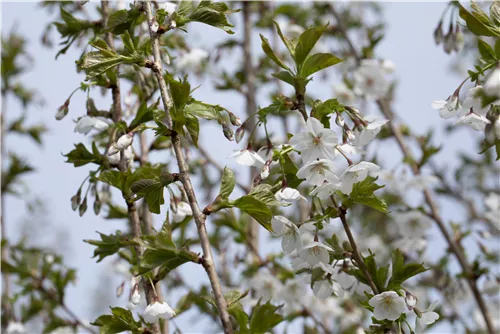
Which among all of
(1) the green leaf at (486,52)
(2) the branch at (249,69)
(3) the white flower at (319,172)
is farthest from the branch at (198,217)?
(2) the branch at (249,69)

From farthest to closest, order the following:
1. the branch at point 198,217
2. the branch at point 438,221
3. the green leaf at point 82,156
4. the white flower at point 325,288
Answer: the branch at point 438,221
the green leaf at point 82,156
the white flower at point 325,288
the branch at point 198,217

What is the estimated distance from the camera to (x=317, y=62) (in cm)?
162

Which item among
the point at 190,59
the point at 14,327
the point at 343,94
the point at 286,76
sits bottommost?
the point at 14,327

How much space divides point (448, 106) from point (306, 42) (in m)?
0.47

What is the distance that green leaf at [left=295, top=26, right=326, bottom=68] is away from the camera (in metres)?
1.58

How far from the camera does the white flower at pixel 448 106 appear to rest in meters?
1.69

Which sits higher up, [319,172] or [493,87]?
[493,87]

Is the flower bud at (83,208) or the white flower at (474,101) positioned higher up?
the white flower at (474,101)

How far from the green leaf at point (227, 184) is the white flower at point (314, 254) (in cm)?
26

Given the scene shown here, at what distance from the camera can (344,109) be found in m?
1.65

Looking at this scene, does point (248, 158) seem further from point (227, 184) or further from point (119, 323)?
point (119, 323)

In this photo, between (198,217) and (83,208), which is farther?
(83,208)

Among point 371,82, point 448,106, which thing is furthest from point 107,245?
point 371,82

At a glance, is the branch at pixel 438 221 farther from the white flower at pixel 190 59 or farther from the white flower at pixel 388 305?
the white flower at pixel 388 305
